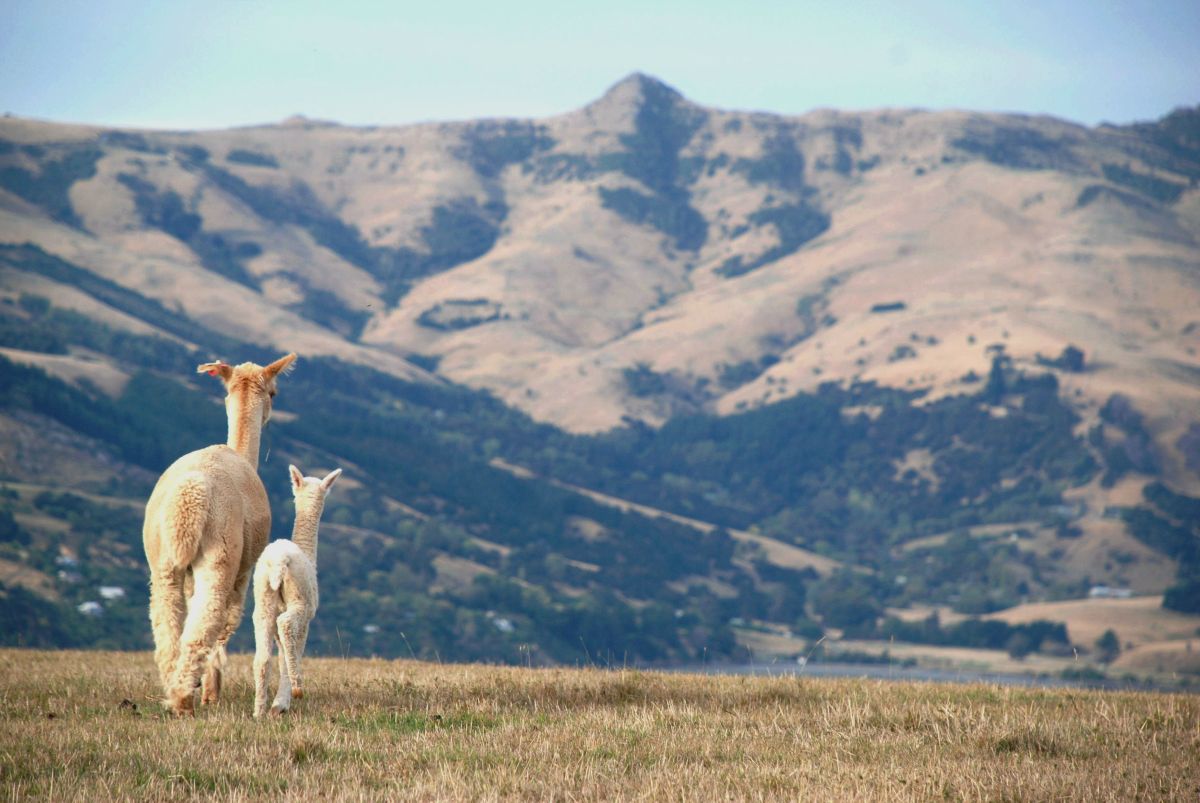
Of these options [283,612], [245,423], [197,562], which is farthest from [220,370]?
[283,612]

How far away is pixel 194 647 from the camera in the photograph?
13469 millimetres

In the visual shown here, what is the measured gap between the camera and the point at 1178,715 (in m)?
15.3

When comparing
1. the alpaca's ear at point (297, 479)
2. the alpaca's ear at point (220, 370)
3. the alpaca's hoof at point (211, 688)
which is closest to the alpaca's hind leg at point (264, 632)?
the alpaca's hoof at point (211, 688)

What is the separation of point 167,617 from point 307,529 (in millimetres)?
2091

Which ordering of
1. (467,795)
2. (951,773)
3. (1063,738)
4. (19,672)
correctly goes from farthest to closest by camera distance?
1. (19,672)
2. (1063,738)
3. (951,773)
4. (467,795)

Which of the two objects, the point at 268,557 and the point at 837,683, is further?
the point at 837,683

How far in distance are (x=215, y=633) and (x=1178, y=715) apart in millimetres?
10238

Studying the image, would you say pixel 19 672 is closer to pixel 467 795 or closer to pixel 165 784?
pixel 165 784

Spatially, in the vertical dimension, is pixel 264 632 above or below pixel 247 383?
below

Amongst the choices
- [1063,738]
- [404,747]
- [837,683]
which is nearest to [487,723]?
[404,747]

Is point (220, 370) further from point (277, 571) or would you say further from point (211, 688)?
point (211, 688)

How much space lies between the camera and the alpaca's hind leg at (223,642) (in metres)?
14.4

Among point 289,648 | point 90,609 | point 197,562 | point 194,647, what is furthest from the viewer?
point 90,609

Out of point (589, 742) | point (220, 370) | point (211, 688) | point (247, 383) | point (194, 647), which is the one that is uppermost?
point (220, 370)
